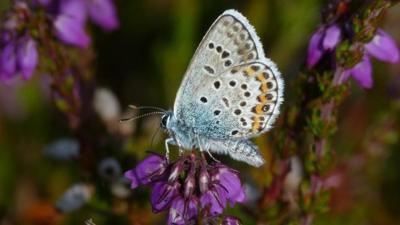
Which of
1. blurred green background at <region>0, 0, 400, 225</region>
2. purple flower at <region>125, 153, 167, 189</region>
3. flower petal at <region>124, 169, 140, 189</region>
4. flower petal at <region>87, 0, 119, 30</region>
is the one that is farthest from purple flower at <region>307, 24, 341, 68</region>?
flower petal at <region>87, 0, 119, 30</region>

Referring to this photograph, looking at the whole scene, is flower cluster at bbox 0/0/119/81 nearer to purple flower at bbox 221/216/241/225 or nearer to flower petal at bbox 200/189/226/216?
flower petal at bbox 200/189/226/216

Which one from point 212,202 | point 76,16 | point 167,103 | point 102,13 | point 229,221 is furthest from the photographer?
point 167,103

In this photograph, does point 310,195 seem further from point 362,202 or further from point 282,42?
point 282,42

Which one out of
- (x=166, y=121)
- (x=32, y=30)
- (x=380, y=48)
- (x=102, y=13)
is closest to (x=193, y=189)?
(x=166, y=121)

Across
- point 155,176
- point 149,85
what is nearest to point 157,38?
point 149,85

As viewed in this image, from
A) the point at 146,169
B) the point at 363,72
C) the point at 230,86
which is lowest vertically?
the point at 146,169

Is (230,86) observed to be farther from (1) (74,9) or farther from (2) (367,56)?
(1) (74,9)
